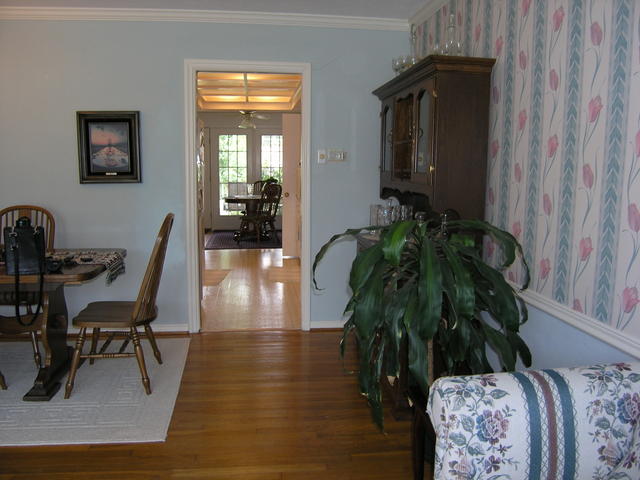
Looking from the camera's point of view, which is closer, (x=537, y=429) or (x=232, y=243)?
(x=537, y=429)

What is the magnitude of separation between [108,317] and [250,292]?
99.7 inches

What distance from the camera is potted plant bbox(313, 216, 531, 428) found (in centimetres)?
188

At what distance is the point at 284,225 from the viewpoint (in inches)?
308

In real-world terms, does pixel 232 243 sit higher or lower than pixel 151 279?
lower

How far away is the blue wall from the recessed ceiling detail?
120cm

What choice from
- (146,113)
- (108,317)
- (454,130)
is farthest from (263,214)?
(454,130)

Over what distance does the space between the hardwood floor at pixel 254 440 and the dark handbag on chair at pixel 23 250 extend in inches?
34.2

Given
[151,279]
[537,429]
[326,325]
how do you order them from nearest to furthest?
[537,429] → [151,279] → [326,325]

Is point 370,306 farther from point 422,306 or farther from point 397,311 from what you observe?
point 422,306

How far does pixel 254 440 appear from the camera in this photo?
8.82ft

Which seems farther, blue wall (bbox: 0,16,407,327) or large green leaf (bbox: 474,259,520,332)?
blue wall (bbox: 0,16,407,327)

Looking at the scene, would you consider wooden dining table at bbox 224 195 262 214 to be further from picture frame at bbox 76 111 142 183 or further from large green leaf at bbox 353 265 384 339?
large green leaf at bbox 353 265 384 339

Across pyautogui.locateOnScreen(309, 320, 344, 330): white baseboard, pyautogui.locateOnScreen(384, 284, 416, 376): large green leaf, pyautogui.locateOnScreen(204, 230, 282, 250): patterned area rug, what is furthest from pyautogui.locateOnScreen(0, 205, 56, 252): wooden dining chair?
pyautogui.locateOnScreen(204, 230, 282, 250): patterned area rug

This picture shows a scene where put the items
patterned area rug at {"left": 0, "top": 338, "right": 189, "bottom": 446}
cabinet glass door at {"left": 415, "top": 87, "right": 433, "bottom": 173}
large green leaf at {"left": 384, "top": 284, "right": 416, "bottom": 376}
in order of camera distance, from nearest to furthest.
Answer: large green leaf at {"left": 384, "top": 284, "right": 416, "bottom": 376}, patterned area rug at {"left": 0, "top": 338, "right": 189, "bottom": 446}, cabinet glass door at {"left": 415, "top": 87, "right": 433, "bottom": 173}
